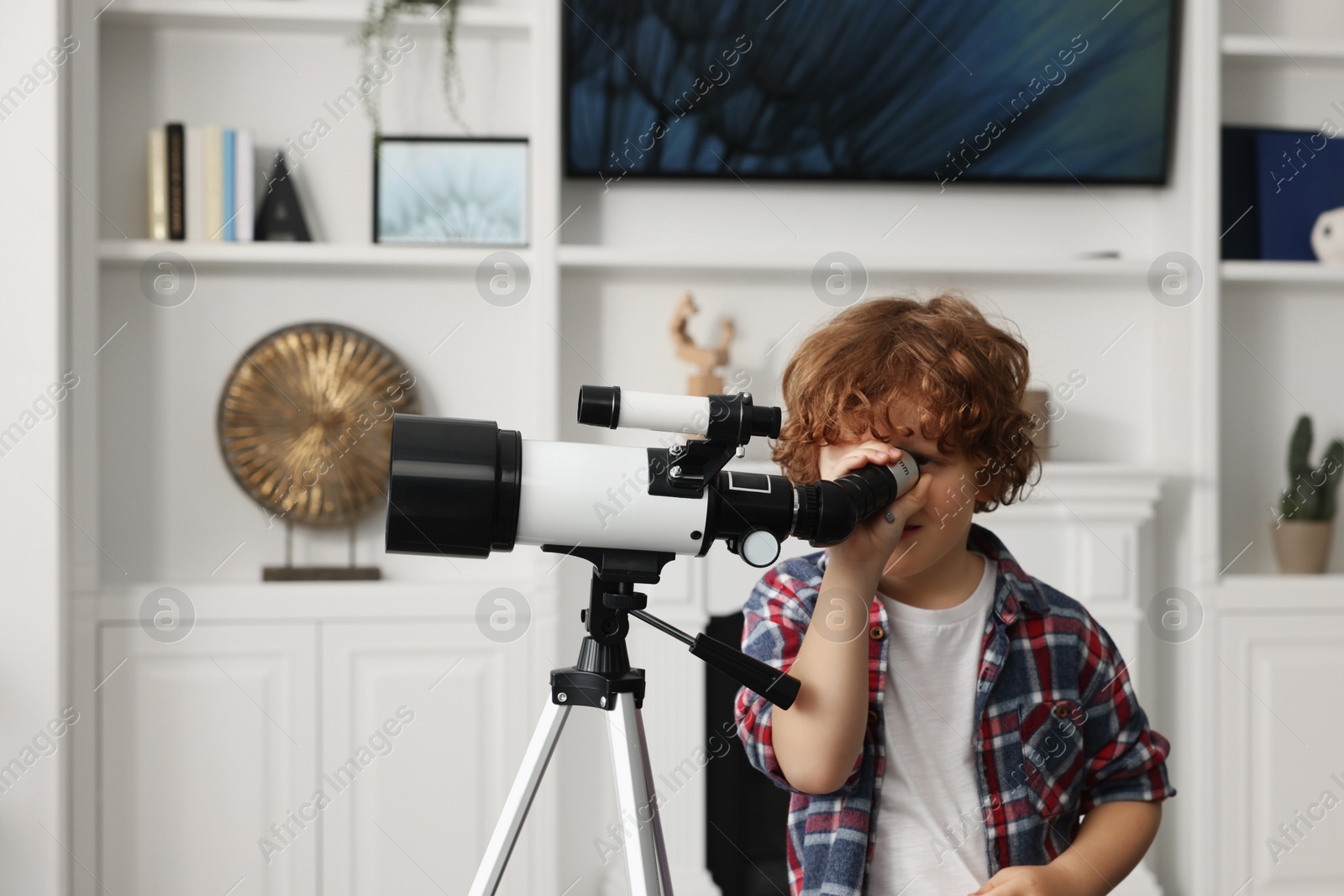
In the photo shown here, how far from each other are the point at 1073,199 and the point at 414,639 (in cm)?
162

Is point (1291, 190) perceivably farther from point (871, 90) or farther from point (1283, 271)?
point (871, 90)

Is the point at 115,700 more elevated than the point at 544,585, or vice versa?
the point at 544,585

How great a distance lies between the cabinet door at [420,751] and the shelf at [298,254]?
0.68m

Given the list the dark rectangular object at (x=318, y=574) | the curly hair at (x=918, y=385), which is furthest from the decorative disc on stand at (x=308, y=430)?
the curly hair at (x=918, y=385)

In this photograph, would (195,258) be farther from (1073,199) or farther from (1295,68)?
(1295,68)

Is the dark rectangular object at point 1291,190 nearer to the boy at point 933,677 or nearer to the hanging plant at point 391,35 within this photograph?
the boy at point 933,677

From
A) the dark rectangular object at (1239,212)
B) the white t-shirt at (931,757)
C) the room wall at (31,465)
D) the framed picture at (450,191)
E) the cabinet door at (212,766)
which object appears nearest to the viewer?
the white t-shirt at (931,757)

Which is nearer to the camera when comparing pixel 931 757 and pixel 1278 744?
pixel 931 757

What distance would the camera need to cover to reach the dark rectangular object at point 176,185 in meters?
1.80

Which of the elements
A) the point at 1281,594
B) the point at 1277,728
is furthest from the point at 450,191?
the point at 1277,728

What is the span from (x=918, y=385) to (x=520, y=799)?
0.45 m

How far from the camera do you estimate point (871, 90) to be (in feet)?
6.25

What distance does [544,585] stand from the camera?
5.92 feet

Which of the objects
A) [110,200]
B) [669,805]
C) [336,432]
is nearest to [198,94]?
[110,200]
